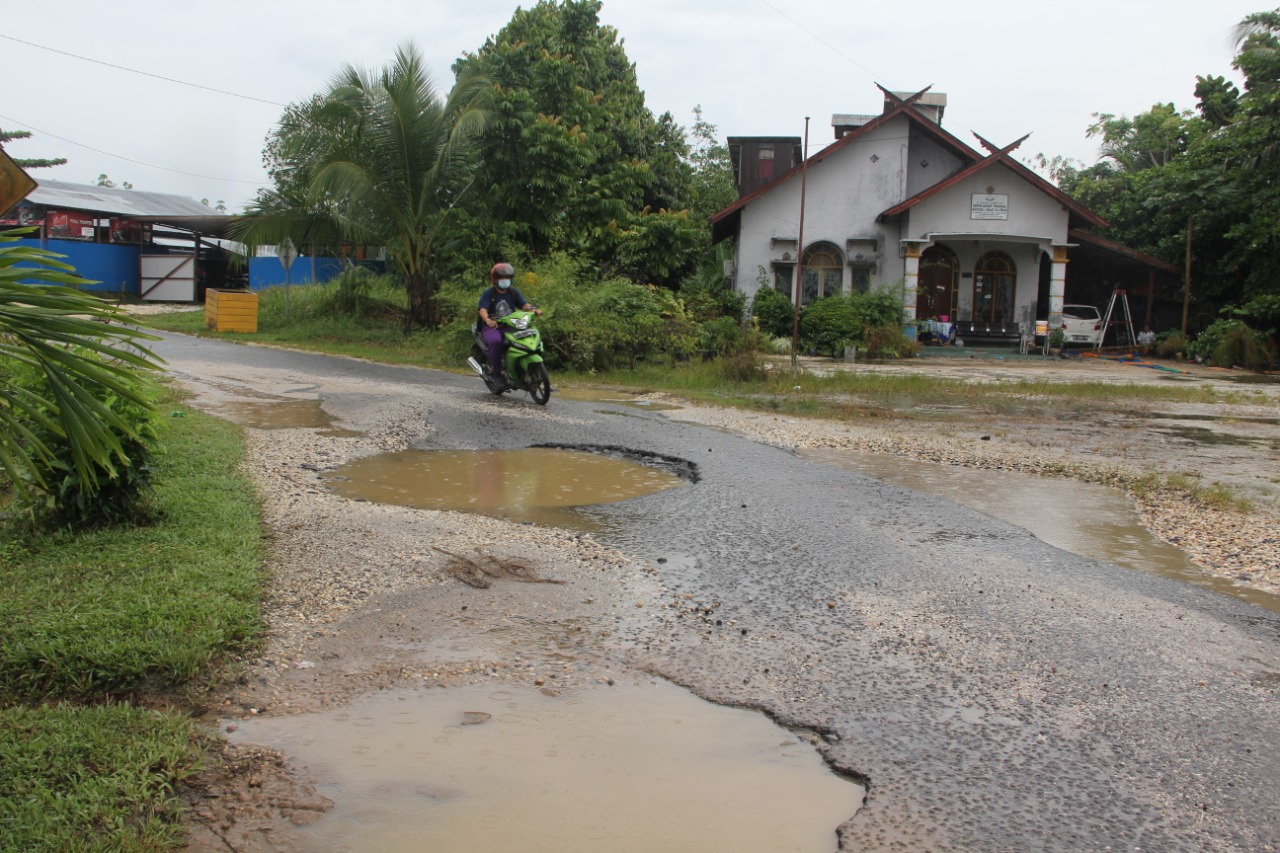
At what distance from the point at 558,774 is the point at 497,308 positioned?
9820 mm

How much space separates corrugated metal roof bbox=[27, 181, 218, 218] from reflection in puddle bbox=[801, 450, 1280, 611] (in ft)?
96.8

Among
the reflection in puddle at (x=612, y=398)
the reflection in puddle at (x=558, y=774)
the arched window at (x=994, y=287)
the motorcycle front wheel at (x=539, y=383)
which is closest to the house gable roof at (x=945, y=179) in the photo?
the arched window at (x=994, y=287)

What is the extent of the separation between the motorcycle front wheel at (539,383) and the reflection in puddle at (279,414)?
2.34m

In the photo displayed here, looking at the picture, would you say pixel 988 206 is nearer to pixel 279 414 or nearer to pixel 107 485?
pixel 279 414

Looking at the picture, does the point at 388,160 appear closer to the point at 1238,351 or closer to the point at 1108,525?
the point at 1108,525

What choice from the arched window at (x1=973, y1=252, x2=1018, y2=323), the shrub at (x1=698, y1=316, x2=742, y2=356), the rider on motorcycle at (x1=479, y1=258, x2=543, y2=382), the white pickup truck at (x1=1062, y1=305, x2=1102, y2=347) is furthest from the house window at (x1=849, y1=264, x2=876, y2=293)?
the rider on motorcycle at (x1=479, y1=258, x2=543, y2=382)

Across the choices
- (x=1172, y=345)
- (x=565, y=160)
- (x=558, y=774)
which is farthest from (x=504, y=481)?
(x=1172, y=345)

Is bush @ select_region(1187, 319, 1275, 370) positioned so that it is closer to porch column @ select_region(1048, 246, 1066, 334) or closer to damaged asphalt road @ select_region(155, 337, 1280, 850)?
porch column @ select_region(1048, 246, 1066, 334)

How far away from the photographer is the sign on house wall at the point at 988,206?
27234mm

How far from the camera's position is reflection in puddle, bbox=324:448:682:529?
653 cm

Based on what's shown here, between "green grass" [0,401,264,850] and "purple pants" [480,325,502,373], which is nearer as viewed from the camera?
"green grass" [0,401,264,850]

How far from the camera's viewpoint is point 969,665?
13.1 ft

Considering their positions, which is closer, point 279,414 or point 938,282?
point 279,414

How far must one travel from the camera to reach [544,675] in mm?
3797
